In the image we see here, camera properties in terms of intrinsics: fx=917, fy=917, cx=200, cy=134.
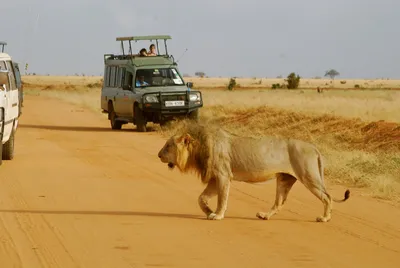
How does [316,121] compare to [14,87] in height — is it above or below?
below

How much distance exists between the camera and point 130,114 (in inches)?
1052

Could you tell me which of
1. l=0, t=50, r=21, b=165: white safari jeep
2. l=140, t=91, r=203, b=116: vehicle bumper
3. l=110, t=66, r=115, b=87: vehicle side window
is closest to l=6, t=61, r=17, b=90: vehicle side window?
l=0, t=50, r=21, b=165: white safari jeep

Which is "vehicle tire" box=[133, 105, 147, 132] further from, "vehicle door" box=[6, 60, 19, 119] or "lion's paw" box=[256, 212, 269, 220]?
"lion's paw" box=[256, 212, 269, 220]

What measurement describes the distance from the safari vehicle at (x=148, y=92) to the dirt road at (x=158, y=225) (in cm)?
890

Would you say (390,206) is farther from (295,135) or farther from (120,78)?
(120,78)

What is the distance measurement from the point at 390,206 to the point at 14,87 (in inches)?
314

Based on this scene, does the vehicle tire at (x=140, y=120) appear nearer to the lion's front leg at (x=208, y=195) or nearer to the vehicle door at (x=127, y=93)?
the vehicle door at (x=127, y=93)

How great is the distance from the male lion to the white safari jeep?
18.7ft

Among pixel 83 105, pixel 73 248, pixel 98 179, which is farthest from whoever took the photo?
pixel 83 105

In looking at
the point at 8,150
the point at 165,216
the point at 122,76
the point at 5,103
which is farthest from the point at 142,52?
the point at 165,216

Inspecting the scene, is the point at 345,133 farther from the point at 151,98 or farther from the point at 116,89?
the point at 116,89

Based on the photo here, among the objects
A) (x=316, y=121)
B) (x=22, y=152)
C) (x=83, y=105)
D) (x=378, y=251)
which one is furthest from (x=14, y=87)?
(x=83, y=105)

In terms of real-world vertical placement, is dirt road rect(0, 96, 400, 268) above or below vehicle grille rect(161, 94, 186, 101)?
below

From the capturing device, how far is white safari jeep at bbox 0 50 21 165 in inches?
610
